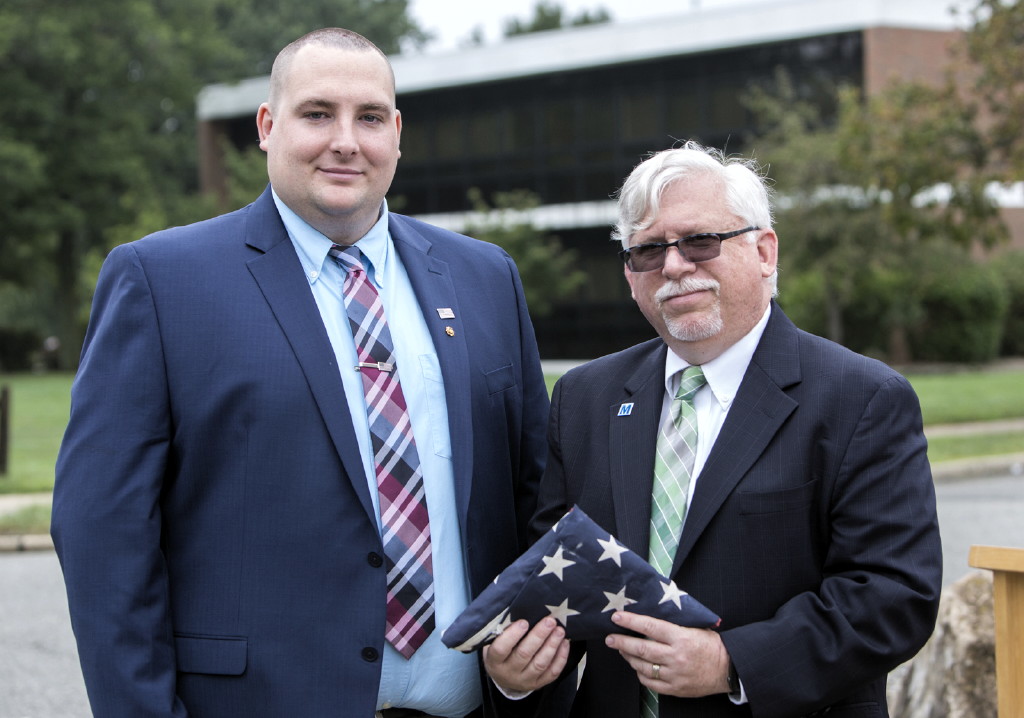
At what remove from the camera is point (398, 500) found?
285cm

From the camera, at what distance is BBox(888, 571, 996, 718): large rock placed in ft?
14.1

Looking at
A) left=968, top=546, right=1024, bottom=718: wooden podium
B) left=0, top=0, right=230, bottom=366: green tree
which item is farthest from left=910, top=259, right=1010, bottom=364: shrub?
left=968, top=546, right=1024, bottom=718: wooden podium

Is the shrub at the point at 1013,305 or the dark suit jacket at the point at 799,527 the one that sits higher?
the dark suit jacket at the point at 799,527

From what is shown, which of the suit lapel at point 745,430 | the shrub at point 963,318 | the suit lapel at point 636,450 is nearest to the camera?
the suit lapel at point 745,430

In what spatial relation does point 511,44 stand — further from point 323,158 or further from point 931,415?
point 323,158

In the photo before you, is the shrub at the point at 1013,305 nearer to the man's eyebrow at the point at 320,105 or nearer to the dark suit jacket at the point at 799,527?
the dark suit jacket at the point at 799,527

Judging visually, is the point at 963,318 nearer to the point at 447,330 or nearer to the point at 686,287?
the point at 447,330

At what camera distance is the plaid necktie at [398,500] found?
2.84 metres

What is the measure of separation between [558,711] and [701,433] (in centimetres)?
83

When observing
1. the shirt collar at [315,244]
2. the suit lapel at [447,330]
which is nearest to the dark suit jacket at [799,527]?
the suit lapel at [447,330]

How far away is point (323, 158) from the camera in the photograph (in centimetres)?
287

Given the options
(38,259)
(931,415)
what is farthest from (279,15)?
(931,415)

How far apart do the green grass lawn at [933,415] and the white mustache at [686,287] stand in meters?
12.4

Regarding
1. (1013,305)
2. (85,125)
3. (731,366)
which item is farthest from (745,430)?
(85,125)
